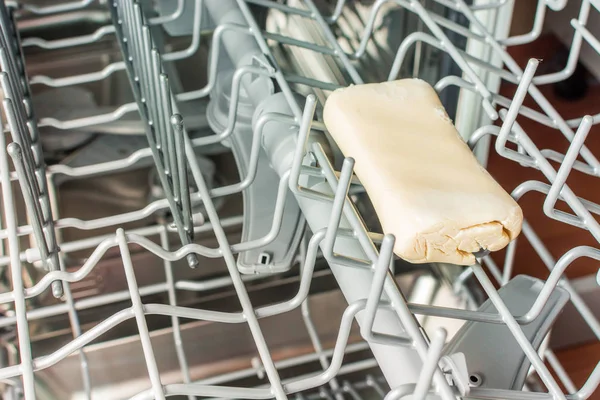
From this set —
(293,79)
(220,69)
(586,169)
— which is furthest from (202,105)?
(586,169)

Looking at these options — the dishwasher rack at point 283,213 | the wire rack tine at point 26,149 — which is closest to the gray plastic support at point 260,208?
the dishwasher rack at point 283,213

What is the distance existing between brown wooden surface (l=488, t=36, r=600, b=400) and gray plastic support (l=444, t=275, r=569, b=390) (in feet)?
1.85

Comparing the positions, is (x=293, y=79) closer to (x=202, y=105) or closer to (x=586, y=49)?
(x=202, y=105)

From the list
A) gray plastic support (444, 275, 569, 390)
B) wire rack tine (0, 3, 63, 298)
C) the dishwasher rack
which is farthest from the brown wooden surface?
wire rack tine (0, 3, 63, 298)

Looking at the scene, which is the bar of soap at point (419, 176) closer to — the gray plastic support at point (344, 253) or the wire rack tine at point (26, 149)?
the gray plastic support at point (344, 253)

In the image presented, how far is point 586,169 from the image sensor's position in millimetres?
409

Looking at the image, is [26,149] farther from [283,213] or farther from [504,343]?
[504,343]

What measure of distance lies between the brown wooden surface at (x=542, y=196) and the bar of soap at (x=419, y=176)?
0.57 metres

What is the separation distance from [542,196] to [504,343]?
29.8 inches

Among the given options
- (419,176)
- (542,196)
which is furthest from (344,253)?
(542,196)

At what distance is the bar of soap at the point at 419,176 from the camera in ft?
1.13

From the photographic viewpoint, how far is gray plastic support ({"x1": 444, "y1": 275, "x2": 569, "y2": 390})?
36 centimetres

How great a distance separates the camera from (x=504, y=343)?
372 mm

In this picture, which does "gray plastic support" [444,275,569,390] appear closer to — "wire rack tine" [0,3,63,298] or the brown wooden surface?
"wire rack tine" [0,3,63,298]
